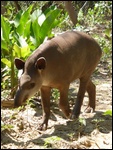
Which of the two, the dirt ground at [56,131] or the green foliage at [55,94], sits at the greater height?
the green foliage at [55,94]

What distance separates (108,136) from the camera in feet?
13.1

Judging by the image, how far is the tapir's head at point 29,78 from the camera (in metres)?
3.77

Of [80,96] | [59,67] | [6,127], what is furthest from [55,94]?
[6,127]

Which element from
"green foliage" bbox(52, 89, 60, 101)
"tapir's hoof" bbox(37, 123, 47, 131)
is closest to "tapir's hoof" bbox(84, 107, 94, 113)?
"green foliage" bbox(52, 89, 60, 101)

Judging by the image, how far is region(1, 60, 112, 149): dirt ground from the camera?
12.1ft

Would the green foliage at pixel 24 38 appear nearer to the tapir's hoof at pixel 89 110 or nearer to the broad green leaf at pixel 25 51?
the broad green leaf at pixel 25 51

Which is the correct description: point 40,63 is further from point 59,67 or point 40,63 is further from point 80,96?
point 80,96

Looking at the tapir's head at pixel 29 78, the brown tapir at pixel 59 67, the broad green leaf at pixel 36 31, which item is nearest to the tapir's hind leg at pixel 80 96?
the brown tapir at pixel 59 67

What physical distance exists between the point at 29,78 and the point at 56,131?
764mm

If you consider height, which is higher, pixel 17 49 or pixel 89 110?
pixel 17 49

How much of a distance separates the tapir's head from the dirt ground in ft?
1.47

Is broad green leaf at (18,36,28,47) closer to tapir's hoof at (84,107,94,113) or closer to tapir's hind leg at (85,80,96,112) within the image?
tapir's hind leg at (85,80,96,112)

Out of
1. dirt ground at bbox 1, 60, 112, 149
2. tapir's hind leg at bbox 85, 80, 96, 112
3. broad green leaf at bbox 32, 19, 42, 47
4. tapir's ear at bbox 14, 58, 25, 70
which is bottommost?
dirt ground at bbox 1, 60, 112, 149

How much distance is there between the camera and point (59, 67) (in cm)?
410
